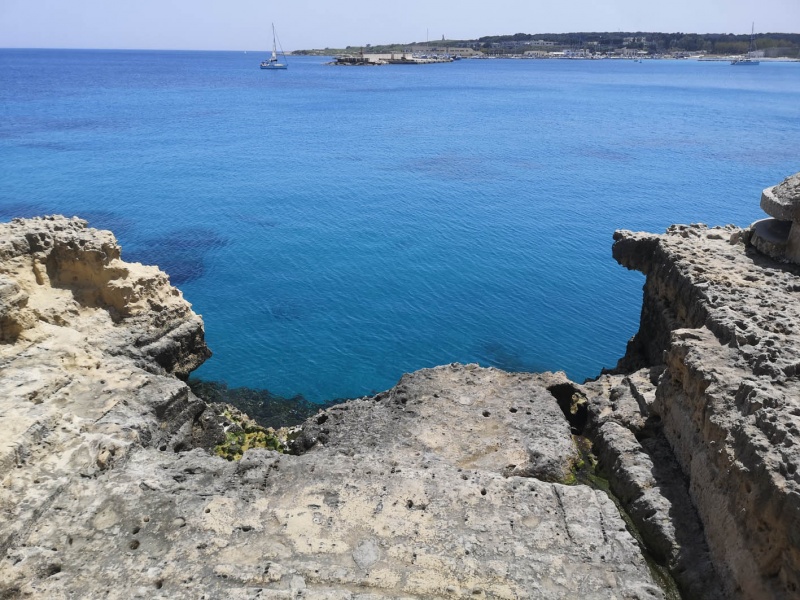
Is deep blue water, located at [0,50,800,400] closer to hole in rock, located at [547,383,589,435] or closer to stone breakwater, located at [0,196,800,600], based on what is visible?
hole in rock, located at [547,383,589,435]

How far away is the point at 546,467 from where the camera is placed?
32.1 ft

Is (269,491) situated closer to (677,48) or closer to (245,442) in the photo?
(245,442)

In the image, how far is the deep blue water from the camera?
738 inches

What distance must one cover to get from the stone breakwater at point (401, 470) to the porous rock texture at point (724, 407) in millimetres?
37

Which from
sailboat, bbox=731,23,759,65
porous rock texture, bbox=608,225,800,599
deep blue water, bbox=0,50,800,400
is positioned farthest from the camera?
sailboat, bbox=731,23,759,65

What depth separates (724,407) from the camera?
27.6 ft

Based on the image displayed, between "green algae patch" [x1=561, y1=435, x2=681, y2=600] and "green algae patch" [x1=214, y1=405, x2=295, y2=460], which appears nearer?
"green algae patch" [x1=561, y1=435, x2=681, y2=600]

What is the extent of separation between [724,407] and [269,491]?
6.37m

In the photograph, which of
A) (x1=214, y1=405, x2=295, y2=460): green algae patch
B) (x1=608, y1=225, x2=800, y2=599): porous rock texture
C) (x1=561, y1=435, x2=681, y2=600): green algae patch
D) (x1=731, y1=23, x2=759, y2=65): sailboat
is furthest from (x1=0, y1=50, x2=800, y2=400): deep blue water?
(x1=731, y1=23, x2=759, y2=65): sailboat

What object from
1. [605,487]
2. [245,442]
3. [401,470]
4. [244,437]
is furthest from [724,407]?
[244,437]

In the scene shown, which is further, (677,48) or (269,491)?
(677,48)

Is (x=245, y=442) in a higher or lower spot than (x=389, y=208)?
lower

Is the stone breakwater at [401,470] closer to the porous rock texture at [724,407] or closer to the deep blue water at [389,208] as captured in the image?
the porous rock texture at [724,407]

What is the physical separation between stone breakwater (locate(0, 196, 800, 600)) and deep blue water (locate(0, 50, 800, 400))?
495cm
